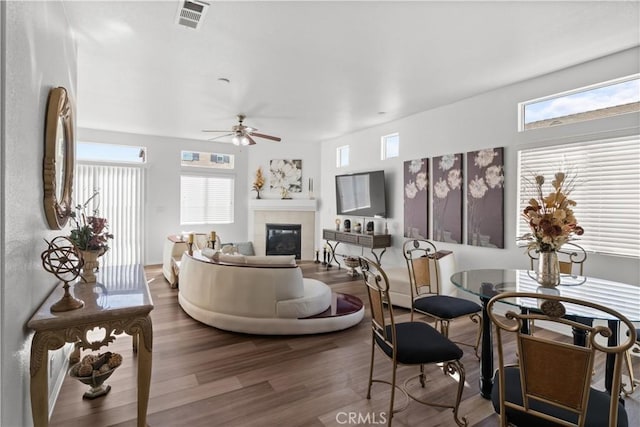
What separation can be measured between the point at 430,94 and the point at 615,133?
2.01m

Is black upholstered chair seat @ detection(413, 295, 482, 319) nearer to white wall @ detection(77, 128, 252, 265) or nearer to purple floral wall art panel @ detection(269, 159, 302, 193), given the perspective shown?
purple floral wall art panel @ detection(269, 159, 302, 193)

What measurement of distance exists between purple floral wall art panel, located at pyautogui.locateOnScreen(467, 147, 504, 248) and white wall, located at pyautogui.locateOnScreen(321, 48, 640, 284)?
8 cm

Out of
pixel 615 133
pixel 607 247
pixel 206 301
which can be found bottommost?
pixel 206 301

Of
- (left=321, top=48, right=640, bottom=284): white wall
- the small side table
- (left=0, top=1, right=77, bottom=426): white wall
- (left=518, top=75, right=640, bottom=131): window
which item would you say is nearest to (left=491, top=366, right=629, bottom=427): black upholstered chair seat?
the small side table

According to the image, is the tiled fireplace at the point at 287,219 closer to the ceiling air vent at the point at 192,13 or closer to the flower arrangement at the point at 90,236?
the ceiling air vent at the point at 192,13

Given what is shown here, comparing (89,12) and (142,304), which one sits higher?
(89,12)

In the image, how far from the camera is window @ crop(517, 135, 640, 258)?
301cm

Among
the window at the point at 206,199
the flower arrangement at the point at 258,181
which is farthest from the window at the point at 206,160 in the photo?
the flower arrangement at the point at 258,181

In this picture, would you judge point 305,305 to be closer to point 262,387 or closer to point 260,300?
point 260,300

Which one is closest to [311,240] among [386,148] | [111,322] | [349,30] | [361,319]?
[386,148]

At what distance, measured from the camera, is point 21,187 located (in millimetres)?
1499

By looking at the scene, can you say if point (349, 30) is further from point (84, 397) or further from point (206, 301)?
point (84, 397)

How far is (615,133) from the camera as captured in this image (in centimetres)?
309
